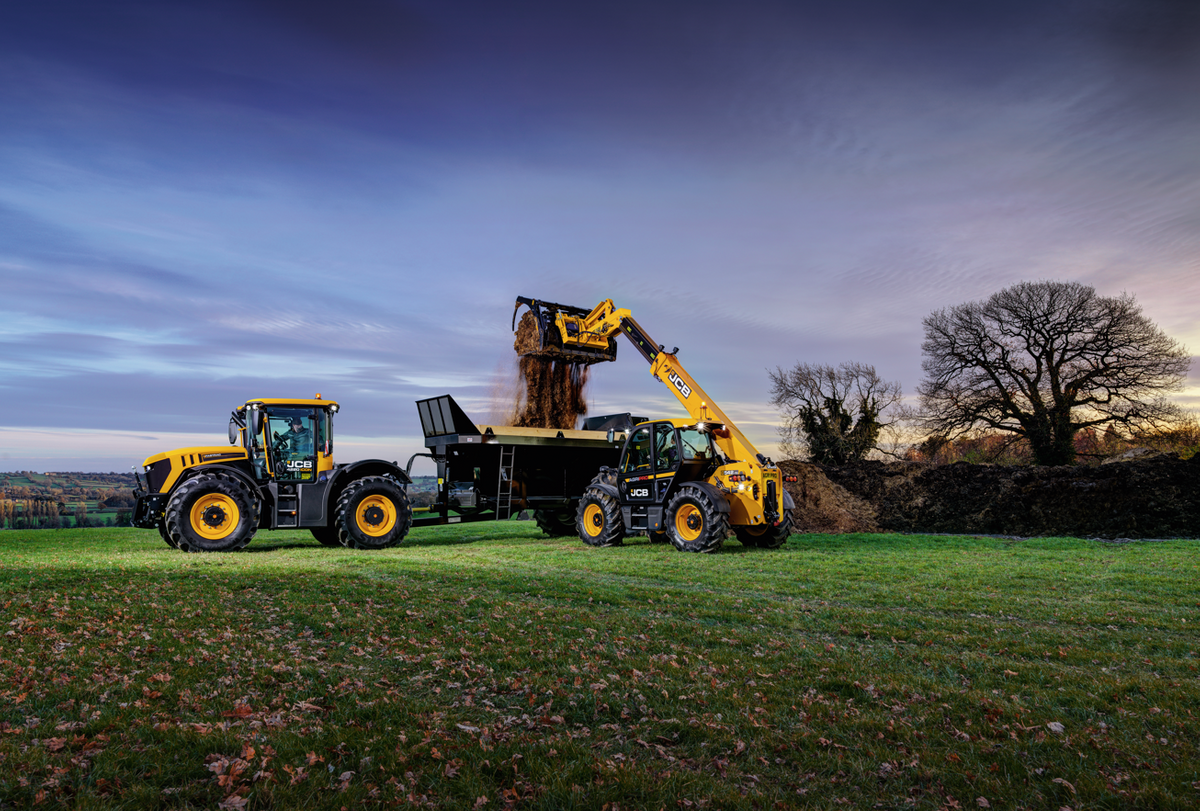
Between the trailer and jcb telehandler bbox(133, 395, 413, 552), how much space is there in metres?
1.35

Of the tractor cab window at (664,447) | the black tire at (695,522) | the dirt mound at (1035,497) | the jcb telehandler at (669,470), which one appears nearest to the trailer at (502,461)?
the jcb telehandler at (669,470)

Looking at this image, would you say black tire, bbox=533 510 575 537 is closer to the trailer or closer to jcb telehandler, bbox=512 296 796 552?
the trailer

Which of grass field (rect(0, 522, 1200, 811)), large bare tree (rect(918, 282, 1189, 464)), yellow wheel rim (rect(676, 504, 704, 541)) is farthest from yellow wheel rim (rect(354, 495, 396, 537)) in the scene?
large bare tree (rect(918, 282, 1189, 464))

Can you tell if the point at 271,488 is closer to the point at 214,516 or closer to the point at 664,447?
the point at 214,516

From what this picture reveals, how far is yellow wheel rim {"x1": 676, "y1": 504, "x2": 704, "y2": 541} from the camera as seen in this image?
49.3 ft

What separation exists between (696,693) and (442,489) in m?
13.1

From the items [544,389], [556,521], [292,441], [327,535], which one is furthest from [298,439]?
[556,521]

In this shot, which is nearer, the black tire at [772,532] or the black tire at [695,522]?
the black tire at [695,522]

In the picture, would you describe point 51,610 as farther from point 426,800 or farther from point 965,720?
point 965,720

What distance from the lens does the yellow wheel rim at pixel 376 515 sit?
16.1 metres

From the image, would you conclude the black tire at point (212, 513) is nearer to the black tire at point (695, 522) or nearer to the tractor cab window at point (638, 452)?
the tractor cab window at point (638, 452)

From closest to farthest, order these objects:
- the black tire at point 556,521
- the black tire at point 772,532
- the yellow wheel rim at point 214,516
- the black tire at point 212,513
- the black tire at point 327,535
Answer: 1. the black tire at point 212,513
2. the yellow wheel rim at point 214,516
3. the black tire at point 772,532
4. the black tire at point 327,535
5. the black tire at point 556,521

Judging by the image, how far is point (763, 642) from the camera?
6.93 metres

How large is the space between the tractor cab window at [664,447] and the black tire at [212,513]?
8234 millimetres
